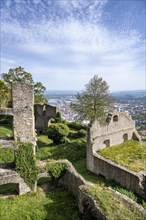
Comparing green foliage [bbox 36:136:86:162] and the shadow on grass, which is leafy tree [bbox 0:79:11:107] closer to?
green foliage [bbox 36:136:86:162]

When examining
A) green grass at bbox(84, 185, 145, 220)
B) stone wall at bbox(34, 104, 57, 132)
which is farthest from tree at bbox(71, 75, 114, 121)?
green grass at bbox(84, 185, 145, 220)

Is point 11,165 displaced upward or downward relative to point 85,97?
downward

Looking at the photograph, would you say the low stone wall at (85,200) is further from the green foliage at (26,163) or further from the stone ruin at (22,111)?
the stone ruin at (22,111)

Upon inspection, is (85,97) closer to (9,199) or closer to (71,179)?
(71,179)

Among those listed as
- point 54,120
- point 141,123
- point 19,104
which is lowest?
point 141,123

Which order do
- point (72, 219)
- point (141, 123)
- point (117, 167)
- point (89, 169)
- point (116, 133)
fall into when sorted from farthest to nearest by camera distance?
Answer: point (141, 123) → point (116, 133) → point (89, 169) → point (117, 167) → point (72, 219)

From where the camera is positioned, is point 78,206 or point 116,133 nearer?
point 78,206

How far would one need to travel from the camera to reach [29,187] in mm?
12086

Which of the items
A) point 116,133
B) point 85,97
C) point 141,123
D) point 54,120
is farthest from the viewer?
point 141,123

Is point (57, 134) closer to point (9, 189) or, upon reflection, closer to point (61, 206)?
point (9, 189)

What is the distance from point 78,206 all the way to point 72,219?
1.18 meters

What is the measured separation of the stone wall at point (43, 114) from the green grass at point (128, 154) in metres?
12.1

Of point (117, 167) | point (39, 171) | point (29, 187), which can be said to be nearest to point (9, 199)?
point (29, 187)

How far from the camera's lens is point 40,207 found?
34.5ft
